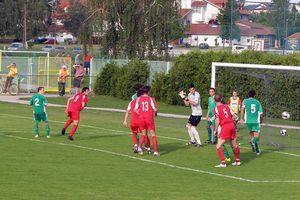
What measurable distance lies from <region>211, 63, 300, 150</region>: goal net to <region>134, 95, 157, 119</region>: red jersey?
5716mm

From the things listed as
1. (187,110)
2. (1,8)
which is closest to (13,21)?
(1,8)

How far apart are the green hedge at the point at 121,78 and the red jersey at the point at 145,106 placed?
75.0 ft

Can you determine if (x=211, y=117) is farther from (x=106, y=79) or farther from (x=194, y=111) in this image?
(x=106, y=79)

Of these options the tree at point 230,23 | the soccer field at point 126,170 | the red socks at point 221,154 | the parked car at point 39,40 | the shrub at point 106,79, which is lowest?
the soccer field at point 126,170

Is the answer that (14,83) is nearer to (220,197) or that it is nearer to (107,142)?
(107,142)

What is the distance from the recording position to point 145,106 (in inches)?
910

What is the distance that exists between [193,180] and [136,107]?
4519mm

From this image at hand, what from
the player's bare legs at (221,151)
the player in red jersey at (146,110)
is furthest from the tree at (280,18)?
the player's bare legs at (221,151)

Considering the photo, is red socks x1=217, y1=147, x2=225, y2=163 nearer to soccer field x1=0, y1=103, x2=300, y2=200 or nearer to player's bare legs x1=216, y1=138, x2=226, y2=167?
player's bare legs x1=216, y1=138, x2=226, y2=167

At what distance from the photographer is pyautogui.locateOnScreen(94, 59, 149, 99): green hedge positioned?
46750 millimetres

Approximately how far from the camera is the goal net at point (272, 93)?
29184mm

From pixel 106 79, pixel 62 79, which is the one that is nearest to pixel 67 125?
pixel 62 79

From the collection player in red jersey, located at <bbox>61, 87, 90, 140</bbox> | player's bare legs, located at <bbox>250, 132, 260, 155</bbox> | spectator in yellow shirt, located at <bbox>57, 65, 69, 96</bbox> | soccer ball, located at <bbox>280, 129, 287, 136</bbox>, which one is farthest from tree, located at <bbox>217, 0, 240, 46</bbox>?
player's bare legs, located at <bbox>250, 132, 260, 155</bbox>

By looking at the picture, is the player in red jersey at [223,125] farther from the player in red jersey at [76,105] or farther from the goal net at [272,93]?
the player in red jersey at [76,105]
